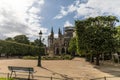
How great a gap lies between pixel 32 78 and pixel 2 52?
5558 cm

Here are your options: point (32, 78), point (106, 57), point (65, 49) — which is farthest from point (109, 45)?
point (65, 49)

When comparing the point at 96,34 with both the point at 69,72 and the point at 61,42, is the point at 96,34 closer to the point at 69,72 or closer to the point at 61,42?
the point at 69,72

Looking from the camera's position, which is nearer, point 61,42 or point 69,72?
point 69,72

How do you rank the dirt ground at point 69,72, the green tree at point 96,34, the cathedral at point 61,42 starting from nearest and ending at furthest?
the dirt ground at point 69,72, the green tree at point 96,34, the cathedral at point 61,42

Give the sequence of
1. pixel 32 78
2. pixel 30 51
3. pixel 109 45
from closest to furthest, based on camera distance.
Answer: pixel 32 78, pixel 109 45, pixel 30 51

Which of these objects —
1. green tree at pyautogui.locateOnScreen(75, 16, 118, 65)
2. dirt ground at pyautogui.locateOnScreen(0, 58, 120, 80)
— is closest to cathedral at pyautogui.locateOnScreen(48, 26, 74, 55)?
green tree at pyautogui.locateOnScreen(75, 16, 118, 65)

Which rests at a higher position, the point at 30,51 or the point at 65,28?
the point at 65,28

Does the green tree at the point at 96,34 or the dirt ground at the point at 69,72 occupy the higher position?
the green tree at the point at 96,34

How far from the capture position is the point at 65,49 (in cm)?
10831

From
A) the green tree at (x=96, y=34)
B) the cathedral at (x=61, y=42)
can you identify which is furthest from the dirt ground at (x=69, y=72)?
the cathedral at (x=61, y=42)

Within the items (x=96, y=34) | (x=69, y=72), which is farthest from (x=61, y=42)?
(x=69, y=72)

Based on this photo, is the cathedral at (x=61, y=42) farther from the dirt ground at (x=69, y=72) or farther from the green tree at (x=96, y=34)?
the dirt ground at (x=69, y=72)

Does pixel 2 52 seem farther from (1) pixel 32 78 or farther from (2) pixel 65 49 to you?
(1) pixel 32 78

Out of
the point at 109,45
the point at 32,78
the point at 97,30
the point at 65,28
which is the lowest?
the point at 32,78
